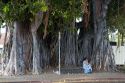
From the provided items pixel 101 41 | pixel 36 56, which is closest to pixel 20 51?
pixel 36 56

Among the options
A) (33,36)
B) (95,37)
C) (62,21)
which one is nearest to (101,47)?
(95,37)

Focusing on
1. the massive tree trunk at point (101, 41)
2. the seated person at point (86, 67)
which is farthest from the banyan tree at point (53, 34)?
the seated person at point (86, 67)

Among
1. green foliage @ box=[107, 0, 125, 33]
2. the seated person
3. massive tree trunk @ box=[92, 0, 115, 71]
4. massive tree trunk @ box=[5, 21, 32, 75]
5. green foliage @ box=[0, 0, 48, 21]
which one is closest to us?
green foliage @ box=[0, 0, 48, 21]

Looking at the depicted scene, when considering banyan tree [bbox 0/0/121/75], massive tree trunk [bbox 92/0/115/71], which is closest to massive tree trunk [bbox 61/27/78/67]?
banyan tree [bbox 0/0/121/75]

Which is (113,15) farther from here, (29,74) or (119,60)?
(29,74)

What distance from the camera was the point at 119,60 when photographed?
105ft

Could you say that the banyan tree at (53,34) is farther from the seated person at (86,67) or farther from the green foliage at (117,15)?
the seated person at (86,67)

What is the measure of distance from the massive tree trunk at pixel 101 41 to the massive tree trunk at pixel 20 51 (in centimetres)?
430

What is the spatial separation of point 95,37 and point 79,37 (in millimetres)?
1477

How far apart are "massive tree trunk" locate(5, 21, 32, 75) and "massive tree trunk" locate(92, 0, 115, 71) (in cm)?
430

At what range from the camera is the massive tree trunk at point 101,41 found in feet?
80.9

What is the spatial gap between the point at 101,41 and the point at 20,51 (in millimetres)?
5252

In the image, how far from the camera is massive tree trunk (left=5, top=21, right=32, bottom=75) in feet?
73.9

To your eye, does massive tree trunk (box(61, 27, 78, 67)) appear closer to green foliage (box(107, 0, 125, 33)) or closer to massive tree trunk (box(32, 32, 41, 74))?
massive tree trunk (box(32, 32, 41, 74))
